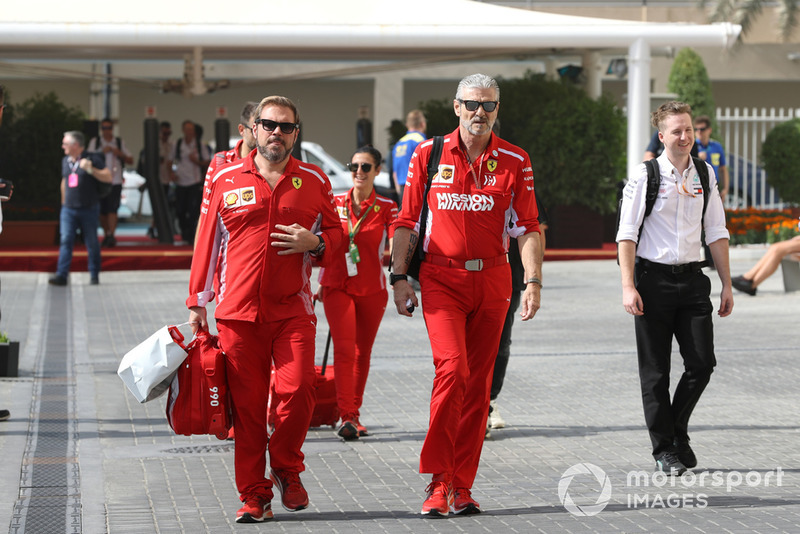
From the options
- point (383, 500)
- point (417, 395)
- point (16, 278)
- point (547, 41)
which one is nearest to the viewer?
point (383, 500)

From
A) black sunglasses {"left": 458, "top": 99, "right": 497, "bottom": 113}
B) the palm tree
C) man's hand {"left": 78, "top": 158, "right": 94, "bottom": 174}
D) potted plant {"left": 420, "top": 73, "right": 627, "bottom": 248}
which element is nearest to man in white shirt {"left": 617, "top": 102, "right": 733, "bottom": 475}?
black sunglasses {"left": 458, "top": 99, "right": 497, "bottom": 113}

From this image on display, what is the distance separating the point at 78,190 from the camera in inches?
643

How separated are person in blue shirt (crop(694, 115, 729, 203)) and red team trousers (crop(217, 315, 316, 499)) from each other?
38.0ft

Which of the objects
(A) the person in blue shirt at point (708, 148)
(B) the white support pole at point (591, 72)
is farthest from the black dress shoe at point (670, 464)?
(B) the white support pole at point (591, 72)

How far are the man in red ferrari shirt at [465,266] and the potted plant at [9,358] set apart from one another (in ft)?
15.1

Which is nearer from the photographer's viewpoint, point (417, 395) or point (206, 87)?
point (417, 395)

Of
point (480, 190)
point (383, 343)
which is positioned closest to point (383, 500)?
point (480, 190)

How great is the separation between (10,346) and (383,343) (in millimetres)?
3395

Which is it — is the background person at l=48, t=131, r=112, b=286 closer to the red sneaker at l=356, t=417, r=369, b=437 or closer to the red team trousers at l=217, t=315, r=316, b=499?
the red sneaker at l=356, t=417, r=369, b=437

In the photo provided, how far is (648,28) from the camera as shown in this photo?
19672 mm

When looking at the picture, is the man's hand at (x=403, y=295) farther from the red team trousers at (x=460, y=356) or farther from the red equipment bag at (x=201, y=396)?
the red equipment bag at (x=201, y=396)

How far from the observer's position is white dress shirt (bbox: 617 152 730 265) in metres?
6.61

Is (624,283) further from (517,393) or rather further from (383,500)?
(517,393)

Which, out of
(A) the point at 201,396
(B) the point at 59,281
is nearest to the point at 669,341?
(A) the point at 201,396
